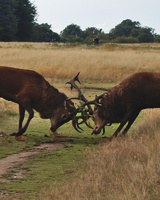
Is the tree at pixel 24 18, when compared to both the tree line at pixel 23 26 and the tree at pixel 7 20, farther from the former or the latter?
the tree at pixel 7 20

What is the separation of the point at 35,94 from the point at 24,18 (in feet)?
226

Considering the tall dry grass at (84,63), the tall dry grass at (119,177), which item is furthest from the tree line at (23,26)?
the tall dry grass at (119,177)

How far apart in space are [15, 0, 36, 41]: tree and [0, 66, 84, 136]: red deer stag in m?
67.4

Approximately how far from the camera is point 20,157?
7.53 meters

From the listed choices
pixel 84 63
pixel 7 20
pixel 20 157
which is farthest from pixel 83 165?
pixel 7 20

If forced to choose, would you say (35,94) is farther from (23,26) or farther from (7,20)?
(23,26)

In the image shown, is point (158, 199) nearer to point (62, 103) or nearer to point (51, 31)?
point (62, 103)

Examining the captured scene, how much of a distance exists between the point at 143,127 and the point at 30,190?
480 cm

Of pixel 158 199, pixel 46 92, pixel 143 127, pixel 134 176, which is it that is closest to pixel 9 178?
pixel 134 176

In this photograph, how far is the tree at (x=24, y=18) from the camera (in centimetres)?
7581

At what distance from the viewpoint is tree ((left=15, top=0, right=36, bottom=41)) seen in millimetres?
75812

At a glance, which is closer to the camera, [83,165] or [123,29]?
[83,165]

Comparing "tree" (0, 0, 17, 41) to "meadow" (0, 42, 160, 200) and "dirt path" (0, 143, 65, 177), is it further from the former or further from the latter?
"dirt path" (0, 143, 65, 177)

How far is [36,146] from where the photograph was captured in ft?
28.6
